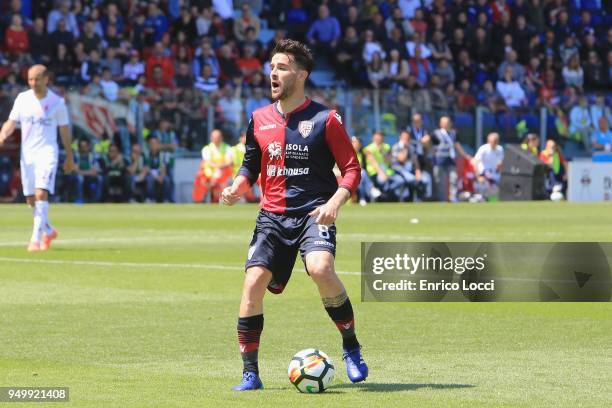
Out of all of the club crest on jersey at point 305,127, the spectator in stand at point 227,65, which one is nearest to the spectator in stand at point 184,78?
the spectator in stand at point 227,65

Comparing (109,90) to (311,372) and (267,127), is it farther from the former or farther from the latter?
(311,372)

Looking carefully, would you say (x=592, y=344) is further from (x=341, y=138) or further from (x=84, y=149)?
(x=84, y=149)

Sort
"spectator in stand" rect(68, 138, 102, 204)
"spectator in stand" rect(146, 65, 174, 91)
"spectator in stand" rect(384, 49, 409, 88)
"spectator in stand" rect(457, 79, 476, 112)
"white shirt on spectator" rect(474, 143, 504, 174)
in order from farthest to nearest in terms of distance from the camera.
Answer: "spectator in stand" rect(384, 49, 409, 88) → "spectator in stand" rect(457, 79, 476, 112) → "white shirt on spectator" rect(474, 143, 504, 174) → "spectator in stand" rect(146, 65, 174, 91) → "spectator in stand" rect(68, 138, 102, 204)

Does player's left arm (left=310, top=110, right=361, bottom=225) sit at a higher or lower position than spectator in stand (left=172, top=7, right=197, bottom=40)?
lower

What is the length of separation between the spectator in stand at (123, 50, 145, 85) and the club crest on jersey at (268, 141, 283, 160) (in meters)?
26.0

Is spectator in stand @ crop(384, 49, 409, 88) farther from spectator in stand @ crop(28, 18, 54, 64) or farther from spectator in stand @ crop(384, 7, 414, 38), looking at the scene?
spectator in stand @ crop(28, 18, 54, 64)

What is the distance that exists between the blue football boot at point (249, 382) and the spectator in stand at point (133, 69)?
26477 millimetres

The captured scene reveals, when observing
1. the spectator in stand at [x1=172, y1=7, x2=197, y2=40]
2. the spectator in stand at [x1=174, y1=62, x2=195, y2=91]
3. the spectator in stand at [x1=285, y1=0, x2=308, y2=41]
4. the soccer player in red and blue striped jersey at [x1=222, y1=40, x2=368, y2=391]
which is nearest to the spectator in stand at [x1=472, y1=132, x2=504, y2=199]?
the spectator in stand at [x1=285, y1=0, x2=308, y2=41]

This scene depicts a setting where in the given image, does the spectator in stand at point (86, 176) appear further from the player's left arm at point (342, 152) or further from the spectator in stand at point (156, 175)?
the player's left arm at point (342, 152)

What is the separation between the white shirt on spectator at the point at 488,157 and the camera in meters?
35.9

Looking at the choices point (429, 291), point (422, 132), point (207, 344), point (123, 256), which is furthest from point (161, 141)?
point (207, 344)

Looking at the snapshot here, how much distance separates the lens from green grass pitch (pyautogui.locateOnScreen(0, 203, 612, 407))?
314 inches

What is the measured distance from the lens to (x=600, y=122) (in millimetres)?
37031

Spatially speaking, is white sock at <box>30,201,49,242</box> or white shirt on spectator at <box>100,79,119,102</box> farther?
white shirt on spectator at <box>100,79,119,102</box>
